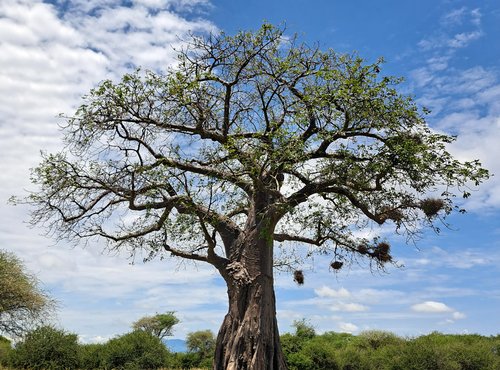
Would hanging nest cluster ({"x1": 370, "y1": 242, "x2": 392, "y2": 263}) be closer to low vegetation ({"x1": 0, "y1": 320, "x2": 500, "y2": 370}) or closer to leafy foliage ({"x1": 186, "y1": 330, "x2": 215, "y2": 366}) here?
low vegetation ({"x1": 0, "y1": 320, "x2": 500, "y2": 370})

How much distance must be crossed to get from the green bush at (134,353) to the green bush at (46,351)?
1.37 meters

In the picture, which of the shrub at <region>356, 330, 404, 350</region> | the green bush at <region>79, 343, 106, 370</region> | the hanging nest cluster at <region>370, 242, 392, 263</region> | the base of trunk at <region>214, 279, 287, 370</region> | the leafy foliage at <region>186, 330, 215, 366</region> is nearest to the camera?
the base of trunk at <region>214, 279, 287, 370</region>

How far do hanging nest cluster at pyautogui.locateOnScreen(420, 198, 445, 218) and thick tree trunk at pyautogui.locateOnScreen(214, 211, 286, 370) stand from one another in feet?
10.5

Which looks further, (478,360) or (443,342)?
Result: (443,342)

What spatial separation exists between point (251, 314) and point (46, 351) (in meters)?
11.5

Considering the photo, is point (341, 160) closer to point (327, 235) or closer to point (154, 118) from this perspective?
point (327, 235)

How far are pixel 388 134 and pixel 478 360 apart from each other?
14984 mm

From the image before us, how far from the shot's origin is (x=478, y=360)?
69.3ft

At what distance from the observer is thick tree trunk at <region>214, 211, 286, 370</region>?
10.4 m

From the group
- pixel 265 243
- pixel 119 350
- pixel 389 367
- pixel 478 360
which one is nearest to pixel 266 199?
pixel 265 243

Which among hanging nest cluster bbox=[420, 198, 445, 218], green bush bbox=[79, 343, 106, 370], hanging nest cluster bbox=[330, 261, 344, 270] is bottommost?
green bush bbox=[79, 343, 106, 370]

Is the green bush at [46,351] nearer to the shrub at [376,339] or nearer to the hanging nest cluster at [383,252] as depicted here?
the hanging nest cluster at [383,252]

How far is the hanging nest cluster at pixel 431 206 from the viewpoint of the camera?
1034 centimetres

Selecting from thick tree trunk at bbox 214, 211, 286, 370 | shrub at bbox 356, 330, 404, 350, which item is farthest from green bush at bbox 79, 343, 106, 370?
shrub at bbox 356, 330, 404, 350
